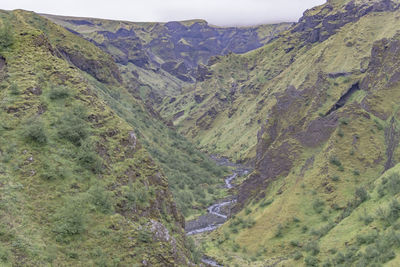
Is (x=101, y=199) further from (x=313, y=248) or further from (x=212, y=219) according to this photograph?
(x=212, y=219)

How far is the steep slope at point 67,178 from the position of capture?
1741cm

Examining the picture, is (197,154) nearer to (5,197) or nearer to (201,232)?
(201,232)

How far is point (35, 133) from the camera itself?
21.4 meters

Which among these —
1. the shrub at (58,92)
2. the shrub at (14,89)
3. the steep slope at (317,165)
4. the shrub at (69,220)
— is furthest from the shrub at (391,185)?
the shrub at (14,89)

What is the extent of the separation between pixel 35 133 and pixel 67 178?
3.79 metres

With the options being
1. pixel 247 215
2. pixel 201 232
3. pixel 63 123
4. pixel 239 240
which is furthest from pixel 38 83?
A: pixel 201 232

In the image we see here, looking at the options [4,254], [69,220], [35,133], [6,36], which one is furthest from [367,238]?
[6,36]

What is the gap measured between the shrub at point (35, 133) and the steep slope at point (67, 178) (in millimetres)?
59

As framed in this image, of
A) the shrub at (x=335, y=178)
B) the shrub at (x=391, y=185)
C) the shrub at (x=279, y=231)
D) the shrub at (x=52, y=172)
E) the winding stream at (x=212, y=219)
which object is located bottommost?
the winding stream at (x=212, y=219)

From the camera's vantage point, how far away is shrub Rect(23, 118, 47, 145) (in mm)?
21406

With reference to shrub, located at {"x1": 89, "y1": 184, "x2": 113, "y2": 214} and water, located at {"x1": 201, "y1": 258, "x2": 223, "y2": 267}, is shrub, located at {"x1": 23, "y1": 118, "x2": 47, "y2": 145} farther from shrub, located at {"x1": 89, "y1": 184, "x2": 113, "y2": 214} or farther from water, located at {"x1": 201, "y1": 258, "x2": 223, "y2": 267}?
water, located at {"x1": 201, "y1": 258, "x2": 223, "y2": 267}

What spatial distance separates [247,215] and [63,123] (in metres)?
34.2

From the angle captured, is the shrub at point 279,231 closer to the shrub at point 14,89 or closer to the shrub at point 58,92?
the shrub at point 58,92

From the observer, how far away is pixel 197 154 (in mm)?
113875
